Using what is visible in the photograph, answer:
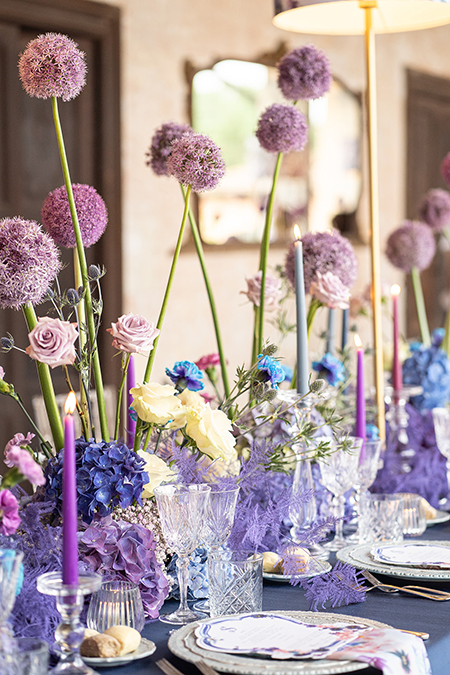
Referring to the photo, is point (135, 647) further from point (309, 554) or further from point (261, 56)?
point (261, 56)

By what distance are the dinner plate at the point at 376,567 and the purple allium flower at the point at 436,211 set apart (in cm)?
110

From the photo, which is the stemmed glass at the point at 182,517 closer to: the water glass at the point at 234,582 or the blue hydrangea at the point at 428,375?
the water glass at the point at 234,582

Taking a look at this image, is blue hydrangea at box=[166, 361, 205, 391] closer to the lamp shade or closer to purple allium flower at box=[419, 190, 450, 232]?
the lamp shade

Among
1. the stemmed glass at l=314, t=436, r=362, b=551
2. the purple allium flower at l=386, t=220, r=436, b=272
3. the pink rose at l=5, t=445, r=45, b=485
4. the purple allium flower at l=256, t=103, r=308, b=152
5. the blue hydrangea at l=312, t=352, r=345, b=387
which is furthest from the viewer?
the purple allium flower at l=386, t=220, r=436, b=272

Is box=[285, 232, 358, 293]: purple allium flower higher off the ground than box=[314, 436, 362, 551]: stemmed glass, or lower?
higher

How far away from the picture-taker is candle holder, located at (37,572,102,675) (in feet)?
Answer: 2.46

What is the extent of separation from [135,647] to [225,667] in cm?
10

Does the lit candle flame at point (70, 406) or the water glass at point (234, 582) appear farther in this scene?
the water glass at point (234, 582)

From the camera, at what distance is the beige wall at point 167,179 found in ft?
11.3

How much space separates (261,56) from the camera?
3.98 m

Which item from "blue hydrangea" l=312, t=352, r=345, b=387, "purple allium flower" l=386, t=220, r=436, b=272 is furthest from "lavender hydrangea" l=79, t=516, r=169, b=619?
"purple allium flower" l=386, t=220, r=436, b=272

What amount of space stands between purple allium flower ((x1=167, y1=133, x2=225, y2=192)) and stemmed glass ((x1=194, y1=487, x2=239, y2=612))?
39cm

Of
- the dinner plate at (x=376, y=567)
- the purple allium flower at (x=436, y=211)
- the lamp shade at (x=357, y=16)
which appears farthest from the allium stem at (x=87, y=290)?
the purple allium flower at (x=436, y=211)

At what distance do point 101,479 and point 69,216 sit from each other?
0.34m
